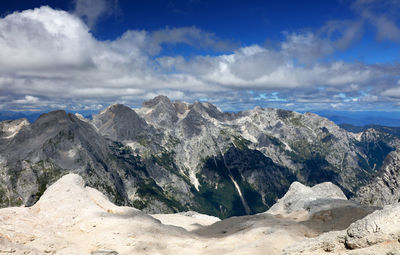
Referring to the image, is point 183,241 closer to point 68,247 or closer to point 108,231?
point 108,231

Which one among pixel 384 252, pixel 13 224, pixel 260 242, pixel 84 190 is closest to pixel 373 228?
pixel 384 252

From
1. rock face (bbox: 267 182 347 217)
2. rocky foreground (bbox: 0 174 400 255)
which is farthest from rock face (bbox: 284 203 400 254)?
rock face (bbox: 267 182 347 217)

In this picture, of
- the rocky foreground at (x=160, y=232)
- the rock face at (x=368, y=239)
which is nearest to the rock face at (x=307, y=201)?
the rocky foreground at (x=160, y=232)

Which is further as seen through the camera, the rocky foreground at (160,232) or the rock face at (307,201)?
the rock face at (307,201)

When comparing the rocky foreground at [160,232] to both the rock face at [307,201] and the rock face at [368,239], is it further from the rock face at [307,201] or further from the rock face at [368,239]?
the rock face at [307,201]

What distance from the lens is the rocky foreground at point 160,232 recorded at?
2352cm

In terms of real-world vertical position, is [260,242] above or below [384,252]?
below

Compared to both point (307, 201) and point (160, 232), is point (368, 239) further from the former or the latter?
point (307, 201)

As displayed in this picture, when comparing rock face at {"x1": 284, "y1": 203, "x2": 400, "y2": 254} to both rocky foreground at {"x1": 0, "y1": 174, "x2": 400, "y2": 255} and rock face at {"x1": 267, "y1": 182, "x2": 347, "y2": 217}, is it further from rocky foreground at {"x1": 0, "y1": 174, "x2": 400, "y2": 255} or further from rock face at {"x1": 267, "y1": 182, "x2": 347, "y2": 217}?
rock face at {"x1": 267, "y1": 182, "x2": 347, "y2": 217}

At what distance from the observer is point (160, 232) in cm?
4456

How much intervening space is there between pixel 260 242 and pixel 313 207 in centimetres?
3087

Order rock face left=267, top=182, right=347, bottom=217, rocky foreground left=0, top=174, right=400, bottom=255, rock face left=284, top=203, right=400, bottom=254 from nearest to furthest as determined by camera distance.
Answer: rock face left=284, top=203, right=400, bottom=254, rocky foreground left=0, top=174, right=400, bottom=255, rock face left=267, top=182, right=347, bottom=217

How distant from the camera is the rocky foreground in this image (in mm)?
23516

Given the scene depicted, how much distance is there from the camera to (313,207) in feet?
204
